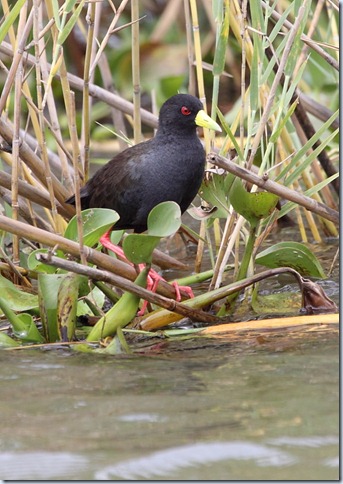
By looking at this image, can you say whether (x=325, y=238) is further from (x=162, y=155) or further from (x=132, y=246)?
(x=132, y=246)

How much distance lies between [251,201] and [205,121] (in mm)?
505

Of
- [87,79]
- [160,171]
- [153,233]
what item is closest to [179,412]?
[153,233]

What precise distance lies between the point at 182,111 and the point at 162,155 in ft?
0.56

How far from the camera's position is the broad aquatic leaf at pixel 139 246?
222cm

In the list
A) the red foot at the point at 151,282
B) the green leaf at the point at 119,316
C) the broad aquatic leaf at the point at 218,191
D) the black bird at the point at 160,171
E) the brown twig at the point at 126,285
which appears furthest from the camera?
the black bird at the point at 160,171

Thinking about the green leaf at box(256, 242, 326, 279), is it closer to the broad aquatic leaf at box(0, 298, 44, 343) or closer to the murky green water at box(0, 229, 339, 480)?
the murky green water at box(0, 229, 339, 480)

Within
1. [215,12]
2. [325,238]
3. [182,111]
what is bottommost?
[325,238]

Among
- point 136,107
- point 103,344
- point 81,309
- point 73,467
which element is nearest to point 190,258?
point 136,107

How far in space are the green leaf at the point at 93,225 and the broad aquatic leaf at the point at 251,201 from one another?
317mm

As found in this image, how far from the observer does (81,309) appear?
253 centimetres

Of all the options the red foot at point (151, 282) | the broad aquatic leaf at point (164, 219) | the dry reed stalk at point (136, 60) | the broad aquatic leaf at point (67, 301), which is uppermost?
the dry reed stalk at point (136, 60)

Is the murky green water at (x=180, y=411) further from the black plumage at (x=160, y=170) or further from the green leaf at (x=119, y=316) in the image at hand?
the black plumage at (x=160, y=170)

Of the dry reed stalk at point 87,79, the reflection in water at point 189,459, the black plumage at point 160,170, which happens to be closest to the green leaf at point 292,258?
the black plumage at point 160,170

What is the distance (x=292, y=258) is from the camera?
2.59 m
